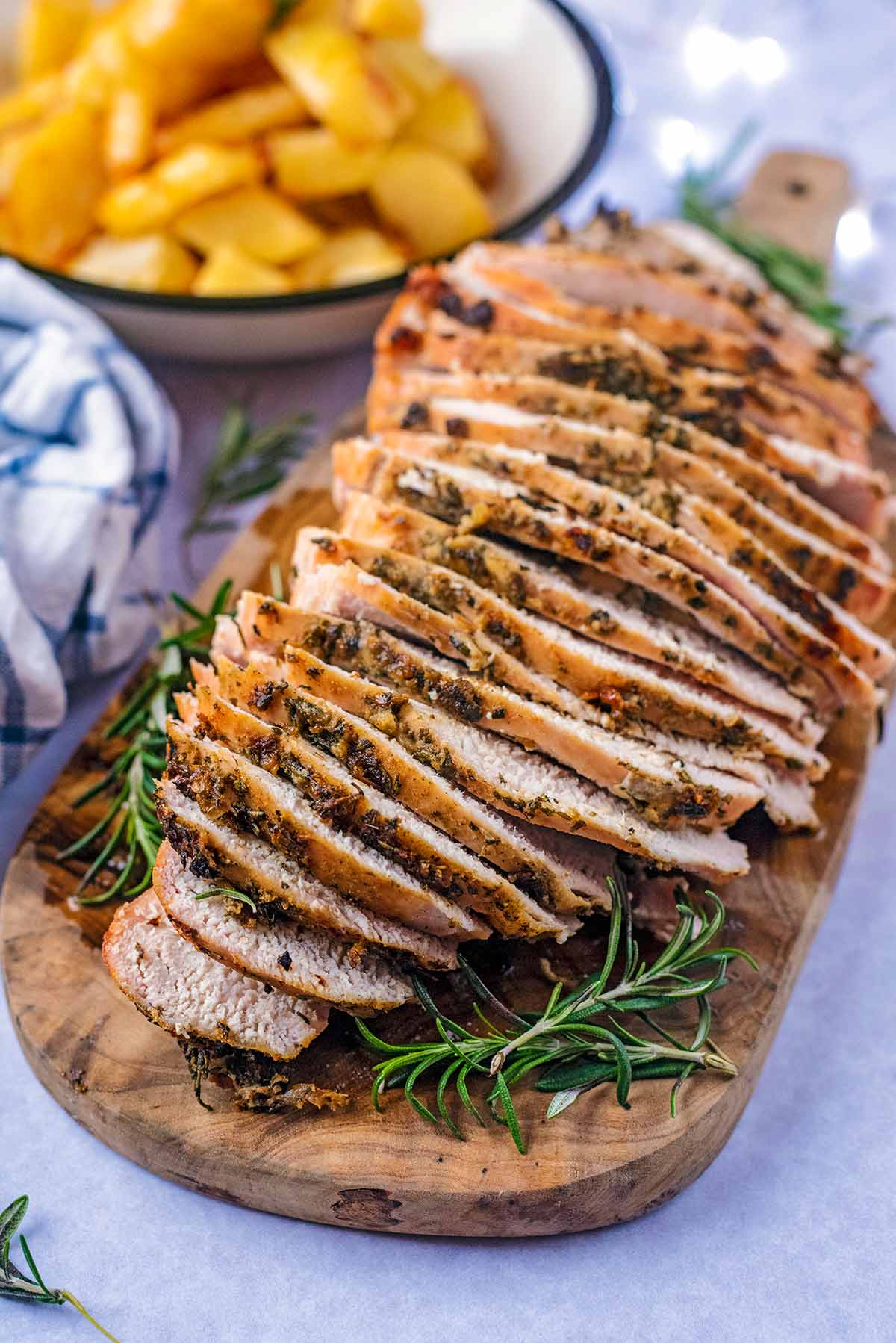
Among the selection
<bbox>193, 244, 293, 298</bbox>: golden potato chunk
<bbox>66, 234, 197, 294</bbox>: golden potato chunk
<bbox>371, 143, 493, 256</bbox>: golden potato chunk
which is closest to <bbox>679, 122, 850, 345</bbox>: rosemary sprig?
<bbox>371, 143, 493, 256</bbox>: golden potato chunk

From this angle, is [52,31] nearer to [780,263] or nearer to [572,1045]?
[780,263]

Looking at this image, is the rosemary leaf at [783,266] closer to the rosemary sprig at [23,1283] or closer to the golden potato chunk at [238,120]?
the golden potato chunk at [238,120]

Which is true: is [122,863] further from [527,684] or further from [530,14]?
[530,14]

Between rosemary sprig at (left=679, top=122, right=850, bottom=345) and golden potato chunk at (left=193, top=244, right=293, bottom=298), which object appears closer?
golden potato chunk at (left=193, top=244, right=293, bottom=298)

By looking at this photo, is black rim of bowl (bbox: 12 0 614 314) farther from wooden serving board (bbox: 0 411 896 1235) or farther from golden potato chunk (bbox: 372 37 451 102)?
wooden serving board (bbox: 0 411 896 1235)

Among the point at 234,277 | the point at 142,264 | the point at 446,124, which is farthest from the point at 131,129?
the point at 446,124

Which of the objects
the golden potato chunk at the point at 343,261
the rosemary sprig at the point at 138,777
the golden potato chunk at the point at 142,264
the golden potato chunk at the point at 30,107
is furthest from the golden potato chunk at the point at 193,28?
the rosemary sprig at the point at 138,777
